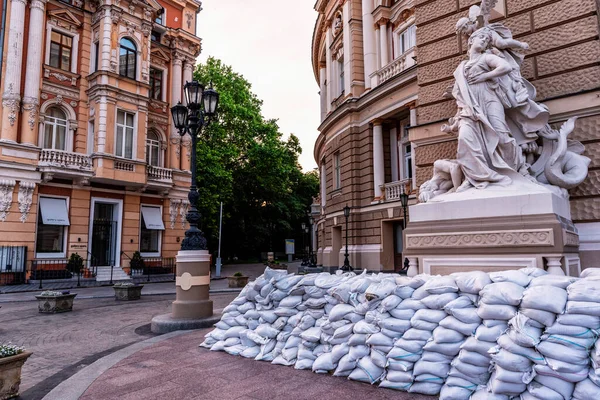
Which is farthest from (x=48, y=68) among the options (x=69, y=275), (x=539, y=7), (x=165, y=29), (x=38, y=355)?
(x=539, y=7)

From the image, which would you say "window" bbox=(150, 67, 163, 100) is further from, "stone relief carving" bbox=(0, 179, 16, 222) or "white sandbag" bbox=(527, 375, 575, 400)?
"white sandbag" bbox=(527, 375, 575, 400)

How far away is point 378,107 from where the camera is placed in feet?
61.0

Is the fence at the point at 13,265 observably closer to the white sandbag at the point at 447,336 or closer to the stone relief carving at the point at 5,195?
the stone relief carving at the point at 5,195

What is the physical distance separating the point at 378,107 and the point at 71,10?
1710 centimetres

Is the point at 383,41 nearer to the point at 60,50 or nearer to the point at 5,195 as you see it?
the point at 60,50

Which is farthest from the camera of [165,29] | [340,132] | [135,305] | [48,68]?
[165,29]

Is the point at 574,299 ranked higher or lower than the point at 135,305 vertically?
higher

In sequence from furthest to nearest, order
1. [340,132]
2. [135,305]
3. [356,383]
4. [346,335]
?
[340,132] → [135,305] → [346,335] → [356,383]

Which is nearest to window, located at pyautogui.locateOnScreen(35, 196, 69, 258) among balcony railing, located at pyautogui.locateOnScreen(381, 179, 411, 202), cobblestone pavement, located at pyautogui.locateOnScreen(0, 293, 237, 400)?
cobblestone pavement, located at pyautogui.locateOnScreen(0, 293, 237, 400)

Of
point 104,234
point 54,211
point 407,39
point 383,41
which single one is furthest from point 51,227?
point 407,39

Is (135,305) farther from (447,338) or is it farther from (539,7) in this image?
(539,7)

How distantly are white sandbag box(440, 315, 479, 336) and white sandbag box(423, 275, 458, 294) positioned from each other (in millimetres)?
255

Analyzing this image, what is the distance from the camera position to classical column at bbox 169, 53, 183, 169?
25422mm

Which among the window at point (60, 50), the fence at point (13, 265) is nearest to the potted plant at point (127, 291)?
the fence at point (13, 265)
